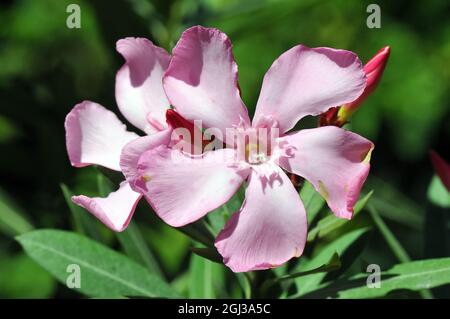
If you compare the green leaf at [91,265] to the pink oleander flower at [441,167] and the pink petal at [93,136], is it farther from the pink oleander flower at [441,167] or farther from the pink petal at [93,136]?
the pink oleander flower at [441,167]

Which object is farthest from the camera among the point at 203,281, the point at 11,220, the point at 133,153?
the point at 11,220

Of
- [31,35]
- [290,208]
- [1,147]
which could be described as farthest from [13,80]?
[290,208]

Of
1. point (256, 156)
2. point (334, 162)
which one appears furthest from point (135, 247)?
point (334, 162)

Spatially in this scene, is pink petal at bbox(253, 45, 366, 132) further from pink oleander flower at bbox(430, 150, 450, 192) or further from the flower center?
pink oleander flower at bbox(430, 150, 450, 192)

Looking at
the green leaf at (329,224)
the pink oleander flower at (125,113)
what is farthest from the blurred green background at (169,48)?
the green leaf at (329,224)

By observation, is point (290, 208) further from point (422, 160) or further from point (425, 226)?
point (422, 160)

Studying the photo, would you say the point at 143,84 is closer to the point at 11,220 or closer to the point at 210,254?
the point at 210,254
